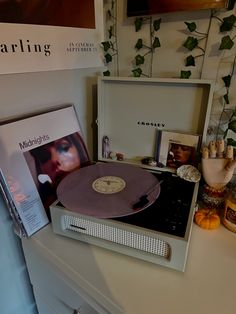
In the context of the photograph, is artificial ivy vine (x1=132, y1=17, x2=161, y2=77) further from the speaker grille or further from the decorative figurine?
the speaker grille

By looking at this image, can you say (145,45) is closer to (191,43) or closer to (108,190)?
(191,43)

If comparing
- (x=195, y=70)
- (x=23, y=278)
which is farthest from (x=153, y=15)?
(x=23, y=278)

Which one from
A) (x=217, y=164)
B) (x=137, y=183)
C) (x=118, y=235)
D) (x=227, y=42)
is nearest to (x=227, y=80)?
(x=227, y=42)

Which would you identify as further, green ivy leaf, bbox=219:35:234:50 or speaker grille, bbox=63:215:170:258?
green ivy leaf, bbox=219:35:234:50

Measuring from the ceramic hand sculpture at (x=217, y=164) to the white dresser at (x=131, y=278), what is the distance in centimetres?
14

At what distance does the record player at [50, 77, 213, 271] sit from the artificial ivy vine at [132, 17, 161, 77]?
2.7 inches

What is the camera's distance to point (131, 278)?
1.79 feet

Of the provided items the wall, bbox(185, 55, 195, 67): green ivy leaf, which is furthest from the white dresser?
bbox(185, 55, 195, 67): green ivy leaf

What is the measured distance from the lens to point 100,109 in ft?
2.83

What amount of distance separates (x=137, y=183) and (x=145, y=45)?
467 mm

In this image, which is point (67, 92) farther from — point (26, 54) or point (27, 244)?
point (27, 244)

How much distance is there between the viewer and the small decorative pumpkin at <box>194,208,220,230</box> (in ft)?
2.26

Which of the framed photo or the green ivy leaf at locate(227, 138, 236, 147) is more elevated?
A: the green ivy leaf at locate(227, 138, 236, 147)

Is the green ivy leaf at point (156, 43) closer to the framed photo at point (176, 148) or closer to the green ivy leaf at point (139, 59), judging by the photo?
the green ivy leaf at point (139, 59)
